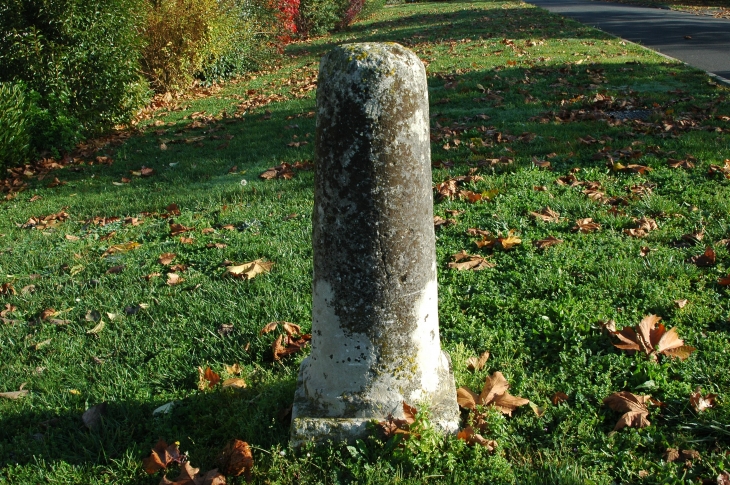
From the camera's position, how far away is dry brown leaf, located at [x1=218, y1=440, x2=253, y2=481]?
264 cm

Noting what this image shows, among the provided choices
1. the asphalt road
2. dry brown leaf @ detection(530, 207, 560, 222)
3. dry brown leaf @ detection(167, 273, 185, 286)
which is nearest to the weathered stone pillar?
dry brown leaf @ detection(167, 273, 185, 286)

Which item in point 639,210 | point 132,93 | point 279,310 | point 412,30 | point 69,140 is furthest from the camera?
point 412,30

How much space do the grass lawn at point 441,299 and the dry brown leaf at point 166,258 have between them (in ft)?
0.25

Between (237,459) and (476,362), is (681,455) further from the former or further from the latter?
(237,459)

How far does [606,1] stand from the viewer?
3238 cm

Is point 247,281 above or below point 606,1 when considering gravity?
below

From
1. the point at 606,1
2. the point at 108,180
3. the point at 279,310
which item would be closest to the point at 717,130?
the point at 279,310

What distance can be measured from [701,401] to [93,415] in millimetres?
3102

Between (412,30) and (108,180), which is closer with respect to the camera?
(108,180)

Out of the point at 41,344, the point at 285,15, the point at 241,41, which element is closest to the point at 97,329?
the point at 41,344

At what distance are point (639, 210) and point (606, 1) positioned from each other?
107 feet

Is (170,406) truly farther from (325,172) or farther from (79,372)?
(325,172)

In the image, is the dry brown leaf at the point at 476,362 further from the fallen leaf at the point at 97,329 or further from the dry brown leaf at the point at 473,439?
the fallen leaf at the point at 97,329

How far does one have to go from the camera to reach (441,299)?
12.8 ft
